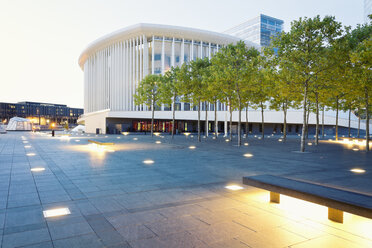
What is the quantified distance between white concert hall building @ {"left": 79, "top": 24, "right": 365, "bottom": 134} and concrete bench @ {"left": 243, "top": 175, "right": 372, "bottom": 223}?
47660 mm

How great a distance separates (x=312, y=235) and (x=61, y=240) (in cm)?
386

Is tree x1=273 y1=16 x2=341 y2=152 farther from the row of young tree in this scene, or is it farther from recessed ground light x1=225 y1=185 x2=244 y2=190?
recessed ground light x1=225 y1=185 x2=244 y2=190

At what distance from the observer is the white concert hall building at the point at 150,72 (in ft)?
178

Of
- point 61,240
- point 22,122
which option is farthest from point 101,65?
point 61,240

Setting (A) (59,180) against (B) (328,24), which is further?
(B) (328,24)

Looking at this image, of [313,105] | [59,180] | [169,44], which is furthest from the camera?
[169,44]

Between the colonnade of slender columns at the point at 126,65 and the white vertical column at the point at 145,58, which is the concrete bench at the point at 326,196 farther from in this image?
the white vertical column at the point at 145,58

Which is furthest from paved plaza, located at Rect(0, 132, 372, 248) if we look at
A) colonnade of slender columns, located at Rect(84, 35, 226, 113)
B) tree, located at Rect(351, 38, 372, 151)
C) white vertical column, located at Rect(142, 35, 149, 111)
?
white vertical column, located at Rect(142, 35, 149, 111)

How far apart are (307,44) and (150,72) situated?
4627 centimetres

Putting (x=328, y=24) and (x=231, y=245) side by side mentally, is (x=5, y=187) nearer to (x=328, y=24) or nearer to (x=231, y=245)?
(x=231, y=245)

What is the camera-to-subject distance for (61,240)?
379 cm

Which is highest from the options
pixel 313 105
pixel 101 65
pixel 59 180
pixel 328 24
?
pixel 101 65

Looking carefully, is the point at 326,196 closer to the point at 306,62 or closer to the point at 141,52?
the point at 306,62

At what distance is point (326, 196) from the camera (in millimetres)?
4270
